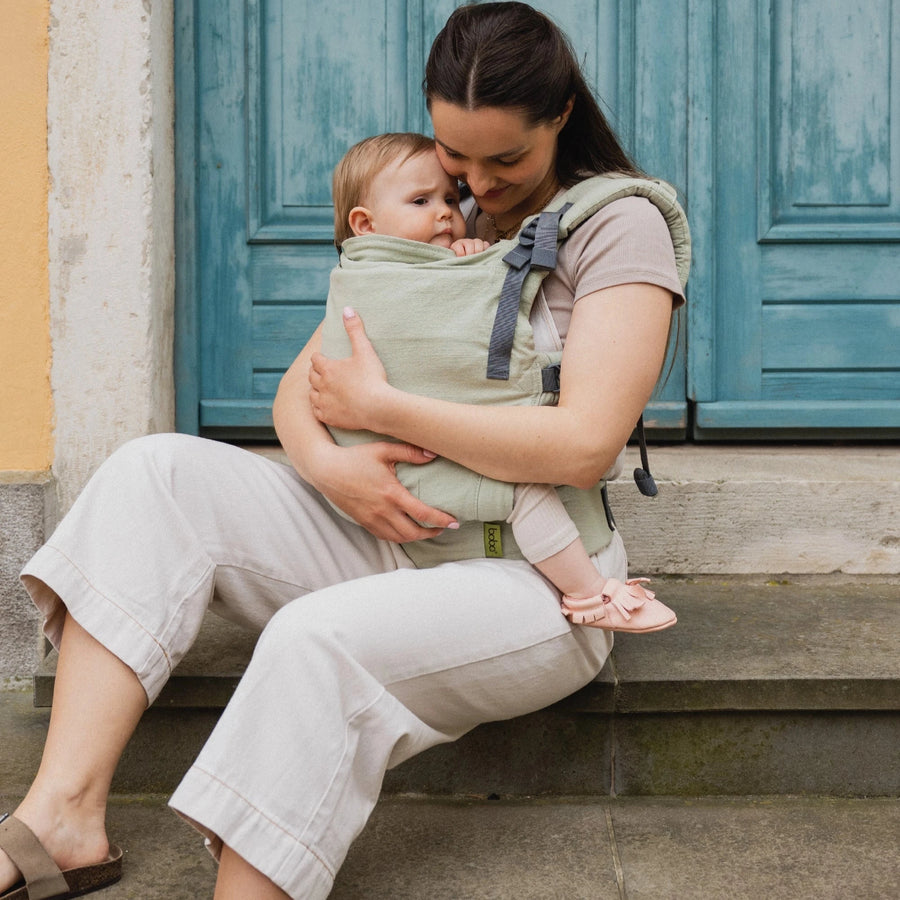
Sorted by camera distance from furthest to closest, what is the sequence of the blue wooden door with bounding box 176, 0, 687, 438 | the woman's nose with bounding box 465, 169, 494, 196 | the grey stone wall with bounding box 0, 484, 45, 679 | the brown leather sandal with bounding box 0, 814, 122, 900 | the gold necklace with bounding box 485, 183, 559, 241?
the blue wooden door with bounding box 176, 0, 687, 438, the grey stone wall with bounding box 0, 484, 45, 679, the gold necklace with bounding box 485, 183, 559, 241, the woman's nose with bounding box 465, 169, 494, 196, the brown leather sandal with bounding box 0, 814, 122, 900

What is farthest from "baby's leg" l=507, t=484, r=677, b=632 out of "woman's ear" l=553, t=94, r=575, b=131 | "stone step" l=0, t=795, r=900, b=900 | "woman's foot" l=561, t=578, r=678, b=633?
"woman's ear" l=553, t=94, r=575, b=131

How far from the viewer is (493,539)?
1.75 meters

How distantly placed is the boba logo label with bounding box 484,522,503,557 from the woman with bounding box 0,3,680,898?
2.1 inches

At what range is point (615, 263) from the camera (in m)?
1.70

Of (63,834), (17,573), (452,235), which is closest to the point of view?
(63,834)

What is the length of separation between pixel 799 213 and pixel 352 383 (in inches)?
69.8

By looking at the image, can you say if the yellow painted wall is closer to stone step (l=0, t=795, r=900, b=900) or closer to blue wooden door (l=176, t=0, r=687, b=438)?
blue wooden door (l=176, t=0, r=687, b=438)

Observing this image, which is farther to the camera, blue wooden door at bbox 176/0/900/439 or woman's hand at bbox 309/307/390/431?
blue wooden door at bbox 176/0/900/439

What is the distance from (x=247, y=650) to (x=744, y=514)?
1.23 meters

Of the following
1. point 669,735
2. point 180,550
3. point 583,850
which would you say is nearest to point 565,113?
point 180,550

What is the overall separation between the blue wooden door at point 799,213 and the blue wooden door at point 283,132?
0.12 metres

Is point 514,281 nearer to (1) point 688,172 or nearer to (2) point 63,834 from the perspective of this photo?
(2) point 63,834

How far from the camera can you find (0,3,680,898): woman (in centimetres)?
145

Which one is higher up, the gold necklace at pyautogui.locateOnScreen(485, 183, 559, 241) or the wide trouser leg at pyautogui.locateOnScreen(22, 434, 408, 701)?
the gold necklace at pyautogui.locateOnScreen(485, 183, 559, 241)
